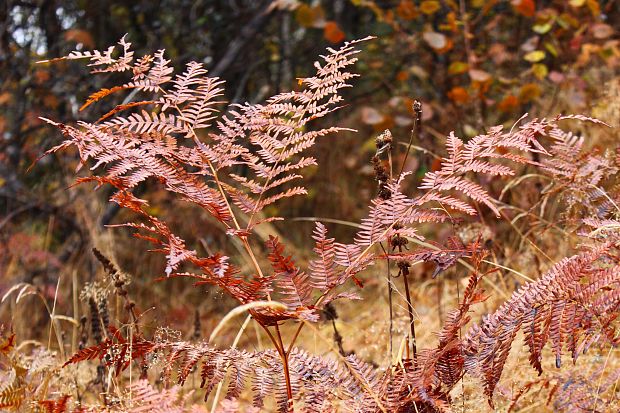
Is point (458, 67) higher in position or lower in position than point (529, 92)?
higher

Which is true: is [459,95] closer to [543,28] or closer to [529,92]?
[529,92]

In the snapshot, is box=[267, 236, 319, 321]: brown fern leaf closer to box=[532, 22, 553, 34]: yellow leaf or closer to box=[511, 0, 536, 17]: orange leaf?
box=[511, 0, 536, 17]: orange leaf

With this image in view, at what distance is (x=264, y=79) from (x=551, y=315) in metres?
3.12

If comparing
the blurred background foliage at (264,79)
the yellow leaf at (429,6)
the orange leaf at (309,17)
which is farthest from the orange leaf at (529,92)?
the orange leaf at (309,17)

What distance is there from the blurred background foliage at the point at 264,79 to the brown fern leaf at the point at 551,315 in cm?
139

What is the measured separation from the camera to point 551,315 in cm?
97

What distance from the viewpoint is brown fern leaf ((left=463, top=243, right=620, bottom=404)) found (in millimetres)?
A: 952

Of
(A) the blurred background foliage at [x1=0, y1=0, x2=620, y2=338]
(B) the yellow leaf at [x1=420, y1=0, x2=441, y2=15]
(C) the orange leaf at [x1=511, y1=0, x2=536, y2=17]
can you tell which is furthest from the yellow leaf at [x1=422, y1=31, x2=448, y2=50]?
(C) the orange leaf at [x1=511, y1=0, x2=536, y2=17]

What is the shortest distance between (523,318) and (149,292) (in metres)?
2.31

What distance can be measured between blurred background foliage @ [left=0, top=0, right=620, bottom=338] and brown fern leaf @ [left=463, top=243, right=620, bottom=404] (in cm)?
139

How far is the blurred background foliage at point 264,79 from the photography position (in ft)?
9.23

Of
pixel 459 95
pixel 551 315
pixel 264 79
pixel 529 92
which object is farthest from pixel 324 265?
pixel 264 79

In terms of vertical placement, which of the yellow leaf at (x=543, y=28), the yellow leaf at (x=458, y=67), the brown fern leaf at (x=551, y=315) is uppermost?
the yellow leaf at (x=543, y=28)

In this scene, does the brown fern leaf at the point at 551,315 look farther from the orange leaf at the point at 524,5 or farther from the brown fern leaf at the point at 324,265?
the orange leaf at the point at 524,5
